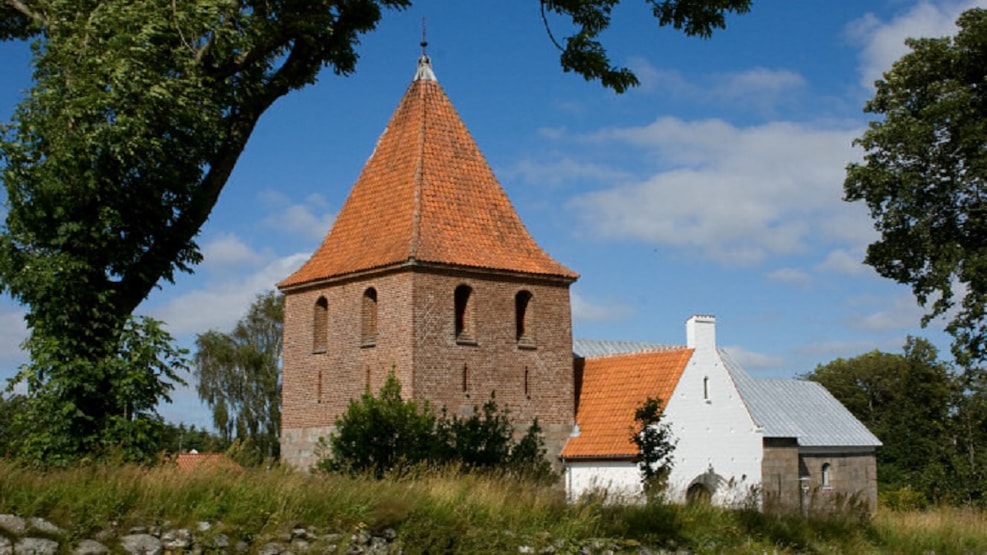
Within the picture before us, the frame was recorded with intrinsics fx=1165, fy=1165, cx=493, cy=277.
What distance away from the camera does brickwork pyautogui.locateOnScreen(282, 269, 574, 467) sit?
25.4 m

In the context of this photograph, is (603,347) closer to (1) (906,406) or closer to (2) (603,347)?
(2) (603,347)

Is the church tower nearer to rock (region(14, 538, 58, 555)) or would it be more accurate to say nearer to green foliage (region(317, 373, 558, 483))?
green foliage (region(317, 373, 558, 483))

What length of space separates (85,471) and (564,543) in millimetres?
5219

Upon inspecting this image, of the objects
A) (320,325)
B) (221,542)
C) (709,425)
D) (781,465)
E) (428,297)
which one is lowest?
(221,542)

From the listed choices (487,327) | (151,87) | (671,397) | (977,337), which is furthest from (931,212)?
(151,87)

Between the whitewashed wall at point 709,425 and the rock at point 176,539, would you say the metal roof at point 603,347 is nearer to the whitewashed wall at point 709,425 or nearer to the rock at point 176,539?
the whitewashed wall at point 709,425

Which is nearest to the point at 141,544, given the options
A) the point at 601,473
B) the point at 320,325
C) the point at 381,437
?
the point at 381,437

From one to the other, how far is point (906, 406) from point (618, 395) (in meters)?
35.6

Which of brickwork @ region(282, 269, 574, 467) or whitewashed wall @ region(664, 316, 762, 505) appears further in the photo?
whitewashed wall @ region(664, 316, 762, 505)

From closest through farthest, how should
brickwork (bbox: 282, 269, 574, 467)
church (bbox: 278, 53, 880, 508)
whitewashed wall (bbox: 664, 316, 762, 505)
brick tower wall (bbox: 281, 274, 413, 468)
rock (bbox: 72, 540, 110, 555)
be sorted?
rock (bbox: 72, 540, 110, 555) → brickwork (bbox: 282, 269, 574, 467) → brick tower wall (bbox: 281, 274, 413, 468) → church (bbox: 278, 53, 880, 508) → whitewashed wall (bbox: 664, 316, 762, 505)

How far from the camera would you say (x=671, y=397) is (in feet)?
89.1

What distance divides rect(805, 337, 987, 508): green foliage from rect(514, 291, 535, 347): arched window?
34.8 ft

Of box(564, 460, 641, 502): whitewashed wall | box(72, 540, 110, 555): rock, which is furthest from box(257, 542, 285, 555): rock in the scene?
box(564, 460, 641, 502): whitewashed wall

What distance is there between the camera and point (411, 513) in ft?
40.5
